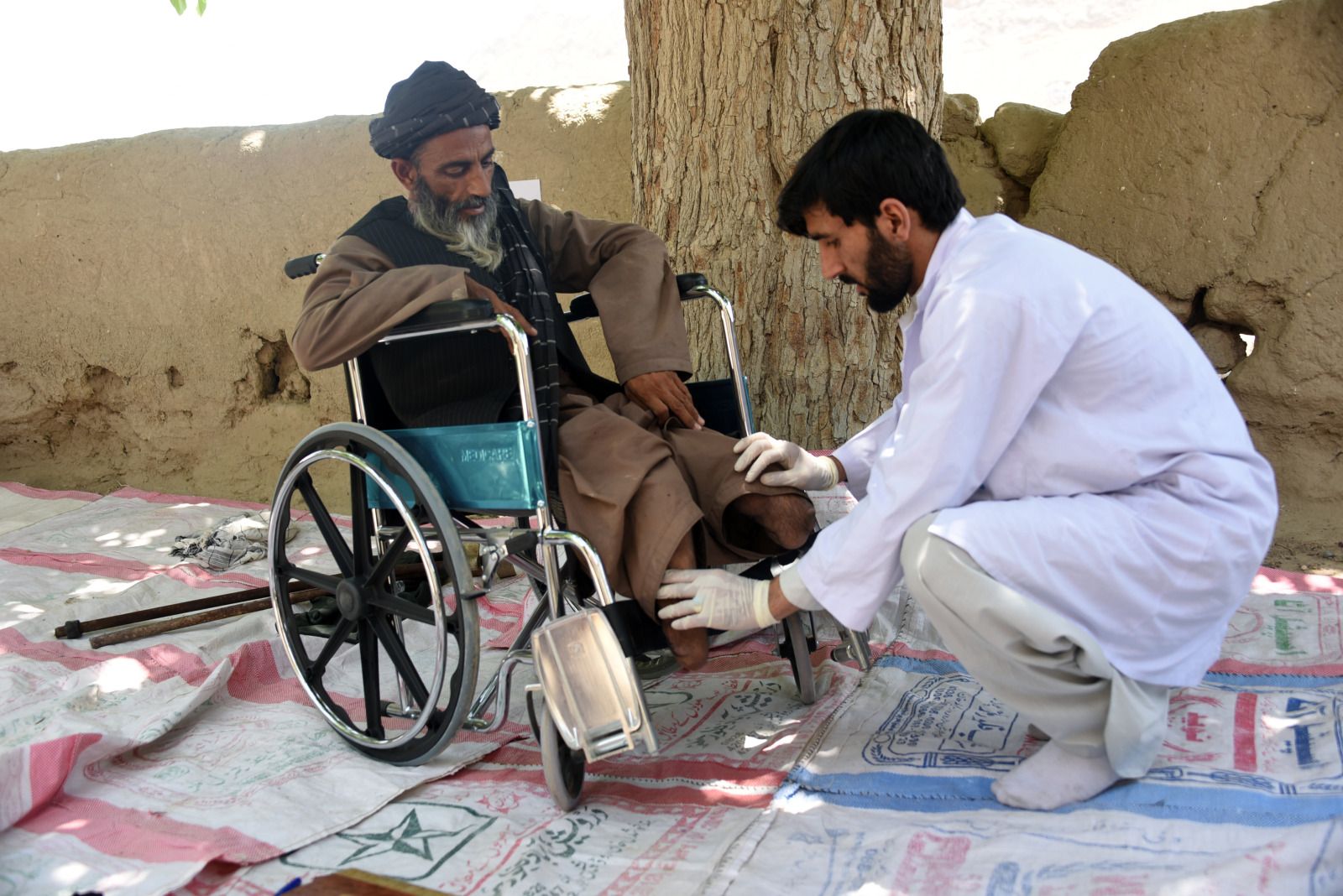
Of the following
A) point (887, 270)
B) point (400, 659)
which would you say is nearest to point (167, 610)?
point (400, 659)

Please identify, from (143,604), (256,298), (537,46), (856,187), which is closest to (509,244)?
(856,187)

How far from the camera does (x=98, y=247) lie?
212 inches

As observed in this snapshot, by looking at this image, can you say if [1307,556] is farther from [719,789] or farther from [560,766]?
[560,766]

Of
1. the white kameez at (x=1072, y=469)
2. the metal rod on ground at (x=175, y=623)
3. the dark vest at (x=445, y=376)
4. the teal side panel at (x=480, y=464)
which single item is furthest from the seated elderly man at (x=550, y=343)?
the metal rod on ground at (x=175, y=623)

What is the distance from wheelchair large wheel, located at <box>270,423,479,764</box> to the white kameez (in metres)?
0.73

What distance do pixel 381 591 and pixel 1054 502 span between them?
142 cm

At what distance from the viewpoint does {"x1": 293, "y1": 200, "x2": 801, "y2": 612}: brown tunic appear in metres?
2.23

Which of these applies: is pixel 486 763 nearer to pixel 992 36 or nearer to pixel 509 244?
pixel 509 244

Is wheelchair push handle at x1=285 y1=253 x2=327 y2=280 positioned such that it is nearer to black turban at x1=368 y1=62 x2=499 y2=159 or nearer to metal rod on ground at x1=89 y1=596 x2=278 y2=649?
black turban at x1=368 y1=62 x2=499 y2=159

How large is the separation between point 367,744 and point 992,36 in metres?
20.4

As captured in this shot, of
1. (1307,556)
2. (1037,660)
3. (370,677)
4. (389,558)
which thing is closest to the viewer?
(1037,660)

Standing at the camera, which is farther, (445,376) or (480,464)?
(445,376)

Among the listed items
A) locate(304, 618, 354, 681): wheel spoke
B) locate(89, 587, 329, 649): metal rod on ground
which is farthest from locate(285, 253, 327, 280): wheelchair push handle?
locate(89, 587, 329, 649): metal rod on ground

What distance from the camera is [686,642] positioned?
7.25 ft
